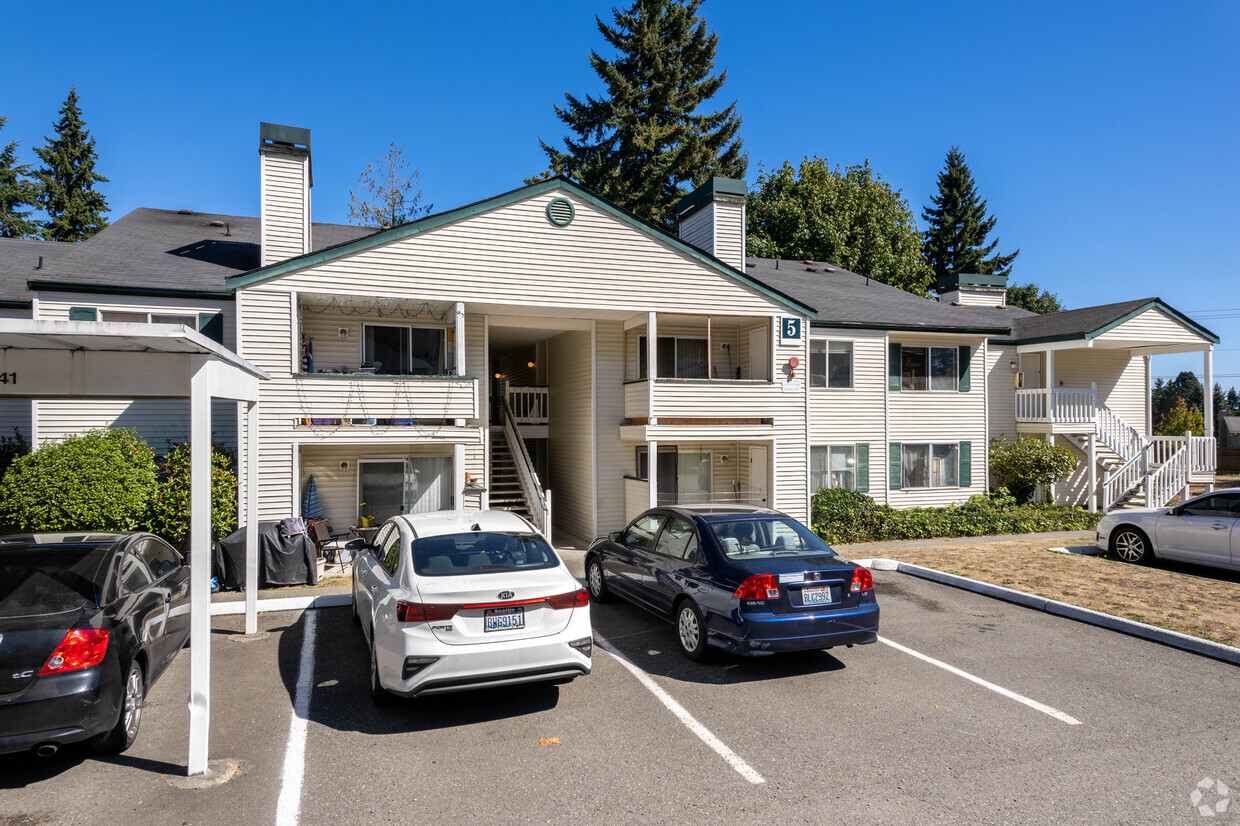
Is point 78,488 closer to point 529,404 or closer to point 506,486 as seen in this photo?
point 506,486

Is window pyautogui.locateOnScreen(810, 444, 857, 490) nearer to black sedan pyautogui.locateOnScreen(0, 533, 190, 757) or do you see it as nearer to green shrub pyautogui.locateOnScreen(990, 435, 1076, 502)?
green shrub pyautogui.locateOnScreen(990, 435, 1076, 502)

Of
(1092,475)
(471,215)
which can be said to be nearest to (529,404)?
(471,215)

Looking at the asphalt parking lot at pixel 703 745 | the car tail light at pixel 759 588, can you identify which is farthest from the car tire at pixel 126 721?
the car tail light at pixel 759 588

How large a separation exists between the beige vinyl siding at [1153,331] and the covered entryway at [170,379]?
74.8 feet

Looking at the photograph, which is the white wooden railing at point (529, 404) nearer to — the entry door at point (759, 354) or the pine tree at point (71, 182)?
the entry door at point (759, 354)

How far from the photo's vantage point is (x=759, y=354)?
1727cm

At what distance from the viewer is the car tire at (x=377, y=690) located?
20.5 ft

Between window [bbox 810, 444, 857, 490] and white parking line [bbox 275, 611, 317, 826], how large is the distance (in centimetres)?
1414

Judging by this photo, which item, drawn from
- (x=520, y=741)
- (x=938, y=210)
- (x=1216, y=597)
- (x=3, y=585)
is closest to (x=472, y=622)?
(x=520, y=741)

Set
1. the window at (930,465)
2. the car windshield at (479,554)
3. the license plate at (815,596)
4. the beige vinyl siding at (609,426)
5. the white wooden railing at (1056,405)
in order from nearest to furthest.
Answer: the car windshield at (479,554), the license plate at (815,596), the beige vinyl siding at (609,426), the window at (930,465), the white wooden railing at (1056,405)

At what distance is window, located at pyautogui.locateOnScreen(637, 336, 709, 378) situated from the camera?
17156mm

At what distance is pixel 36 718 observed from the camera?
4.72m

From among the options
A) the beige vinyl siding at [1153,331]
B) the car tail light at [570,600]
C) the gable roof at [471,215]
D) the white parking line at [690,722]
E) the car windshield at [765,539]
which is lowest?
the white parking line at [690,722]

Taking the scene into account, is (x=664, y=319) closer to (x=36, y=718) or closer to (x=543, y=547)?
(x=543, y=547)
